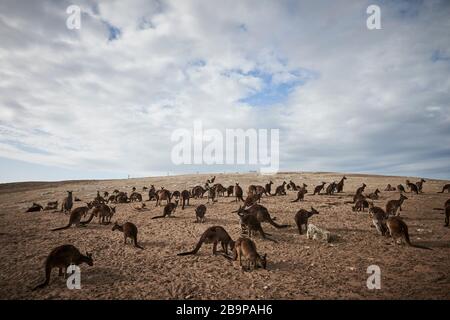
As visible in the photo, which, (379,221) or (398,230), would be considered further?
(379,221)

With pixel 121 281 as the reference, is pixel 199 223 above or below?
above

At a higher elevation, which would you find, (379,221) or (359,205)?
(359,205)

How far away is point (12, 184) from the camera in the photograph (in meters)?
63.2

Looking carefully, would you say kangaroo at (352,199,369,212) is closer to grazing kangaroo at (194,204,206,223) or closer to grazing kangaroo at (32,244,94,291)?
grazing kangaroo at (194,204,206,223)

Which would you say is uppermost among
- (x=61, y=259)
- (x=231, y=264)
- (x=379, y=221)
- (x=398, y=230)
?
(x=379, y=221)

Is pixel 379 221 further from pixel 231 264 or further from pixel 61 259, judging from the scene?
pixel 61 259

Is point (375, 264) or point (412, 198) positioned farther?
point (412, 198)

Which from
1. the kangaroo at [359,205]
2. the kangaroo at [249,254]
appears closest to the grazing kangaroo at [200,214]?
the kangaroo at [249,254]

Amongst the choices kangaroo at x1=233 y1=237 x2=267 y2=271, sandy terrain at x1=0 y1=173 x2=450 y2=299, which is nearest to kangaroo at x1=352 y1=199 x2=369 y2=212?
Result: sandy terrain at x1=0 y1=173 x2=450 y2=299

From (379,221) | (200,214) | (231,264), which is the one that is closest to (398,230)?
(379,221)

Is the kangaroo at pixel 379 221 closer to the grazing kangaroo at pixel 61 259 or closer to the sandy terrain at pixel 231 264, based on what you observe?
the sandy terrain at pixel 231 264
